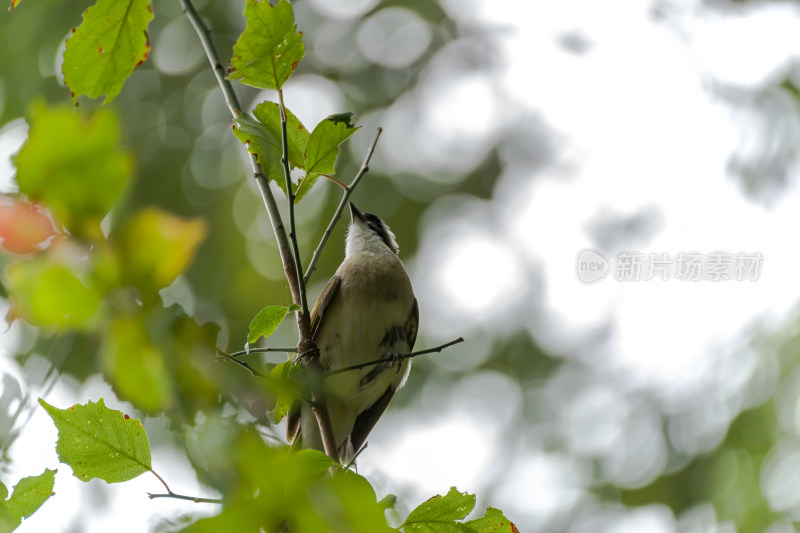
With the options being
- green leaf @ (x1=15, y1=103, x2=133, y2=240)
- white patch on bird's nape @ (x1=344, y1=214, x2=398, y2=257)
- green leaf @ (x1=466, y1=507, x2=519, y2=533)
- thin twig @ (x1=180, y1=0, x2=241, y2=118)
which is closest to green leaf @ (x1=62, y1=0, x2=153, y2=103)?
thin twig @ (x1=180, y1=0, x2=241, y2=118)

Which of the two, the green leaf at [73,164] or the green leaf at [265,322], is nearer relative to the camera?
the green leaf at [73,164]

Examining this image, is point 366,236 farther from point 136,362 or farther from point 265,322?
point 136,362

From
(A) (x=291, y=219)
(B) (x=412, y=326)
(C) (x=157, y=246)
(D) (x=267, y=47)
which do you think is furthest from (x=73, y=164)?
(B) (x=412, y=326)

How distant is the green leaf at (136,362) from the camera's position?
20.7 inches

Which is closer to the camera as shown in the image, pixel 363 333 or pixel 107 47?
pixel 107 47

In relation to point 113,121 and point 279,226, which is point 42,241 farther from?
point 279,226

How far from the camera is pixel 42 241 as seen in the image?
520 millimetres

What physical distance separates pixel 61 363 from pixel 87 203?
0.50 meters

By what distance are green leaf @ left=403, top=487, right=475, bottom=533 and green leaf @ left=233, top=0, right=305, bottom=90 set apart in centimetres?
82

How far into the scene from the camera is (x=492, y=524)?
49.1 inches

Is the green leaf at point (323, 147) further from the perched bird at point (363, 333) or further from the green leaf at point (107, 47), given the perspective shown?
the perched bird at point (363, 333)

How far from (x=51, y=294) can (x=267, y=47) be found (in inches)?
35.2

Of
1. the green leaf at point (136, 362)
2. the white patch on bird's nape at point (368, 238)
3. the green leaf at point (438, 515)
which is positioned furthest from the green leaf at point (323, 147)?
the white patch on bird's nape at point (368, 238)

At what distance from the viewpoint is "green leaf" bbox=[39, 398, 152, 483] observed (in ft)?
3.84
